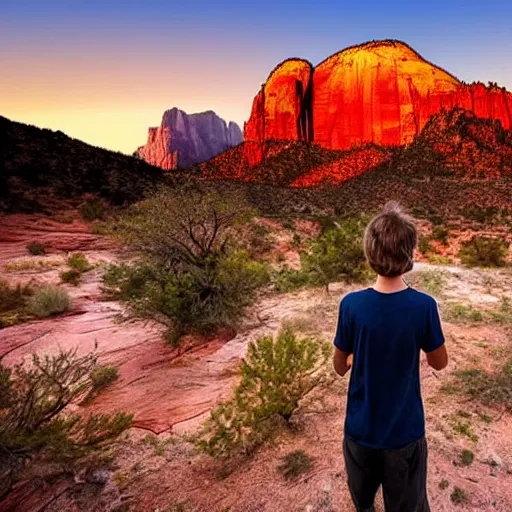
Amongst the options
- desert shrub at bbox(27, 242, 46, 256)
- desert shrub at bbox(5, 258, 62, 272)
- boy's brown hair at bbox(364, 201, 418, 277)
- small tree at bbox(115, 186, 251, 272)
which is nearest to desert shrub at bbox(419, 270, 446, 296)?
small tree at bbox(115, 186, 251, 272)

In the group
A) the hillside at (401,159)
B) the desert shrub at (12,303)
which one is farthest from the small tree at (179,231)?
the hillside at (401,159)

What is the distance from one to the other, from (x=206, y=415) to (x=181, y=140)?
12054cm

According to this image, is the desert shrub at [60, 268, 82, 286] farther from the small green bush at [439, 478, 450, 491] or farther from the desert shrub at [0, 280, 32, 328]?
the small green bush at [439, 478, 450, 491]

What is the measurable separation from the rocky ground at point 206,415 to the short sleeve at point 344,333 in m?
1.89

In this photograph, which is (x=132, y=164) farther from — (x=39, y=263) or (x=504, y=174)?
(x=504, y=174)

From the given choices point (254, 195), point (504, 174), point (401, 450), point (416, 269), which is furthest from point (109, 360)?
point (504, 174)

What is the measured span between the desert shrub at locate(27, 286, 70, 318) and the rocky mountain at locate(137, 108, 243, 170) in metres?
103

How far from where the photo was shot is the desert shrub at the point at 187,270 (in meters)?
6.72

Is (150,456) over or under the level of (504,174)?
under

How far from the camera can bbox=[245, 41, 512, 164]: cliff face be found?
7031cm

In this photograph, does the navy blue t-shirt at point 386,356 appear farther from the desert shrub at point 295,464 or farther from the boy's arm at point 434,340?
the desert shrub at point 295,464

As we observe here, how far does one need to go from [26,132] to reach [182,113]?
102m

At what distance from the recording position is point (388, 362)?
5.08 ft

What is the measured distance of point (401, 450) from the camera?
5.33ft
